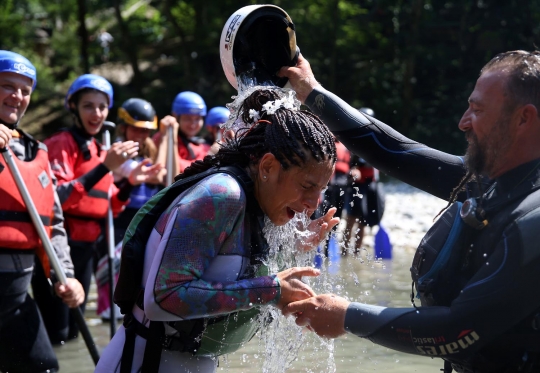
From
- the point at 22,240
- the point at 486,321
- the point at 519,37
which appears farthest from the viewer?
the point at 519,37

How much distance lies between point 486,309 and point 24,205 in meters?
2.93

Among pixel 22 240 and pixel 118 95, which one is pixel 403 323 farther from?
pixel 118 95

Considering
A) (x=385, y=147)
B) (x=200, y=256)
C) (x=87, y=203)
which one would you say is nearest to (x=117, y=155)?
(x=87, y=203)

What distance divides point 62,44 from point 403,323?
23846 mm

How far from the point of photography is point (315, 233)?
10.2ft

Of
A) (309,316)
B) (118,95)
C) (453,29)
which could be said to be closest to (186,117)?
(309,316)

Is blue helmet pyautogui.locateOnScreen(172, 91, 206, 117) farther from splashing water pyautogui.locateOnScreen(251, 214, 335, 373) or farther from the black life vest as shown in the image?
the black life vest

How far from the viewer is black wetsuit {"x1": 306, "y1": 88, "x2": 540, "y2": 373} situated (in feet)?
7.77

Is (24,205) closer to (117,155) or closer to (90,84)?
(117,155)

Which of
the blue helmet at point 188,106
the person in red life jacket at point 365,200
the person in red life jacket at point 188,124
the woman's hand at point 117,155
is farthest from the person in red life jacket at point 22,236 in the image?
the person in red life jacket at point 365,200

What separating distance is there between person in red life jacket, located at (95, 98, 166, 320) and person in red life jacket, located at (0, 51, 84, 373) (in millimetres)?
2108

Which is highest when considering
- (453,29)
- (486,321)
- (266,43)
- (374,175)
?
(453,29)

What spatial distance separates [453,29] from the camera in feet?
75.0

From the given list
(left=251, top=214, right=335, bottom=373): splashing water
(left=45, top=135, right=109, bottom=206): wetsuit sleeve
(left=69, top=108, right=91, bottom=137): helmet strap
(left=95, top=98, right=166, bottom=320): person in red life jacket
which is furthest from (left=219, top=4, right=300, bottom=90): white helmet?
(left=95, top=98, right=166, bottom=320): person in red life jacket
